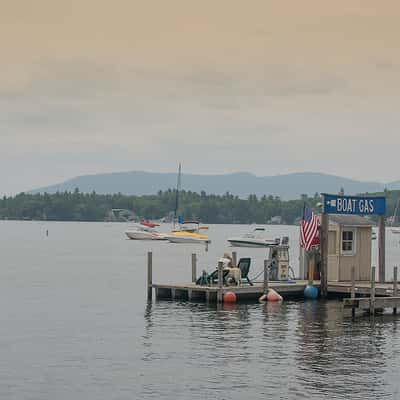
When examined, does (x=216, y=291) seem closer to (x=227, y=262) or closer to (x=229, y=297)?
(x=229, y=297)

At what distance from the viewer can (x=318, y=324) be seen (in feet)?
128

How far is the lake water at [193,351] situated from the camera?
88.4 feet

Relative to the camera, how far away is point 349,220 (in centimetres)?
4750

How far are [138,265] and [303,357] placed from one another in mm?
64750

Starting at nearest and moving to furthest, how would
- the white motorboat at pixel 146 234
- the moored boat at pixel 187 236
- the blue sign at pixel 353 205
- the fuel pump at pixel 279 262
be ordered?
1. the blue sign at pixel 353 205
2. the fuel pump at pixel 279 262
3. the moored boat at pixel 187 236
4. the white motorboat at pixel 146 234

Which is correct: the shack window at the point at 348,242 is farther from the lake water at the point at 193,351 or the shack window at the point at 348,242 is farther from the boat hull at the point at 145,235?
the boat hull at the point at 145,235

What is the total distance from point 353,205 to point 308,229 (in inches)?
96.7

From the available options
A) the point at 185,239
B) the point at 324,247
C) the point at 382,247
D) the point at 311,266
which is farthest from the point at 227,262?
the point at 185,239

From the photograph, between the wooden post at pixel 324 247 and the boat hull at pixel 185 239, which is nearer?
the wooden post at pixel 324 247

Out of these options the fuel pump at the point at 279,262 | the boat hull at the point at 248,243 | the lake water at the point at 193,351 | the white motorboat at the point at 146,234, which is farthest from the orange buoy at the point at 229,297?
the white motorboat at the point at 146,234

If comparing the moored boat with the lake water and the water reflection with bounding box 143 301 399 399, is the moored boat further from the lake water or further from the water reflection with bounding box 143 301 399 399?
the water reflection with bounding box 143 301 399 399

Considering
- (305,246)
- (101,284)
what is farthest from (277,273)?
(101,284)

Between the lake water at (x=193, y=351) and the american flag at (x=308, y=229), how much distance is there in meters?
3.08

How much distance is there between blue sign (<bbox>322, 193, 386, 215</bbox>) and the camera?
4569 cm
